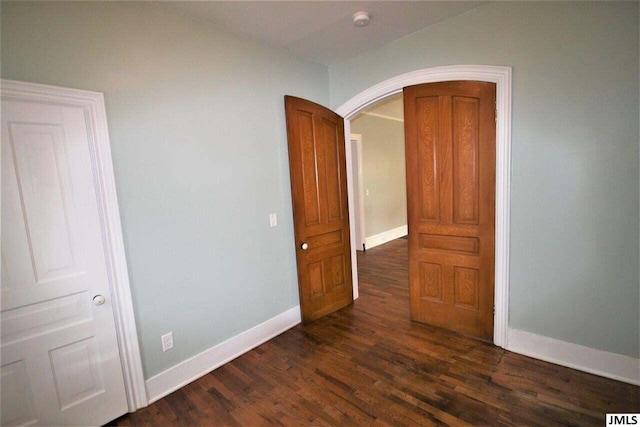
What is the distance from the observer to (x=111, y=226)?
1.79m

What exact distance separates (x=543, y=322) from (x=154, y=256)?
9.64 feet

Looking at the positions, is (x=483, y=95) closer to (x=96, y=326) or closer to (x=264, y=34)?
(x=264, y=34)

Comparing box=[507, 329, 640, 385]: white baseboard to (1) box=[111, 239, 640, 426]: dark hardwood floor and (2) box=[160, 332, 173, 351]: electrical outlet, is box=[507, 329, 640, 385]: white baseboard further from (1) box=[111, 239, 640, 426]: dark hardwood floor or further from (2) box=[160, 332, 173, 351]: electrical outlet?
(2) box=[160, 332, 173, 351]: electrical outlet

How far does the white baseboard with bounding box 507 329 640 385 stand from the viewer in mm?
1923

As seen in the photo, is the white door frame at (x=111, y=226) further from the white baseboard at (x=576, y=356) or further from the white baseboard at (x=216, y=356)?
the white baseboard at (x=576, y=356)

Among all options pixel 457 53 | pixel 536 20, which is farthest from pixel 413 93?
pixel 536 20

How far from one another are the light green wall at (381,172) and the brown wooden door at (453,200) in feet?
10.2

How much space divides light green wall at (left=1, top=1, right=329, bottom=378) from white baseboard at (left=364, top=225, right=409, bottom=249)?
11.1 feet

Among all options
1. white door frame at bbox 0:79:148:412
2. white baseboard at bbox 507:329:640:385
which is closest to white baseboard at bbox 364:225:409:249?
white baseboard at bbox 507:329:640:385

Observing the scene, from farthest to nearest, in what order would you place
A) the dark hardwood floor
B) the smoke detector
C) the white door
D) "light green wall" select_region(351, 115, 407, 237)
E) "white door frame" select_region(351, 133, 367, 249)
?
"light green wall" select_region(351, 115, 407, 237)
"white door frame" select_region(351, 133, 367, 249)
the smoke detector
the dark hardwood floor
the white door

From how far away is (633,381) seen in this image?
190 centimetres

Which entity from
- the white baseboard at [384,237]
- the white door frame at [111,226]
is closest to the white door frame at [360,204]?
the white baseboard at [384,237]

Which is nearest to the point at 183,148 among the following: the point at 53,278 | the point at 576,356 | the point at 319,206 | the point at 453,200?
the point at 53,278

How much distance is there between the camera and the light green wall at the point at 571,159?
183cm
